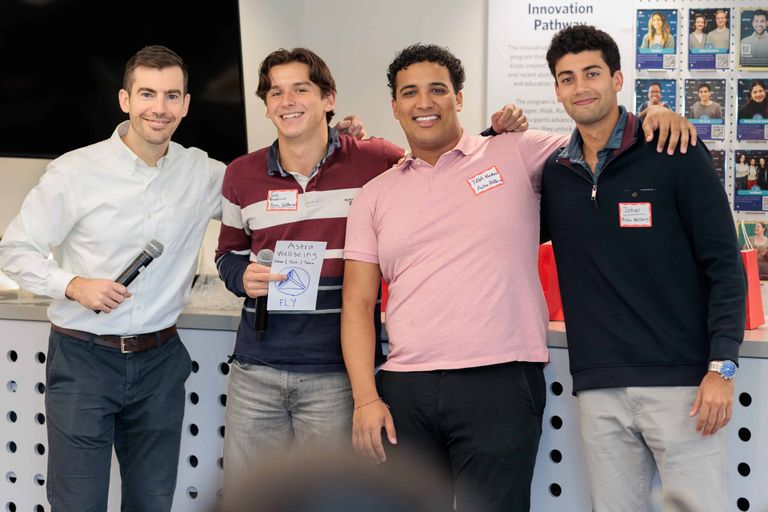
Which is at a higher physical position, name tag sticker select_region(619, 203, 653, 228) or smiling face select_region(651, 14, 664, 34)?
smiling face select_region(651, 14, 664, 34)

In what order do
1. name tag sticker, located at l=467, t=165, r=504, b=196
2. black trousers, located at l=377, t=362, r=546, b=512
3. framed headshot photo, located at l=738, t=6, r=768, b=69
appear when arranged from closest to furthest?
black trousers, located at l=377, t=362, r=546, b=512
name tag sticker, located at l=467, t=165, r=504, b=196
framed headshot photo, located at l=738, t=6, r=768, b=69

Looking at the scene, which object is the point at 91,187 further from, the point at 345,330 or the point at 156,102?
the point at 345,330

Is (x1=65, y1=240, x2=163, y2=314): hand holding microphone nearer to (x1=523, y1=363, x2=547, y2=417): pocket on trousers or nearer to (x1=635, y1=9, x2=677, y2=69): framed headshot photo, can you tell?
(x1=523, y1=363, x2=547, y2=417): pocket on trousers

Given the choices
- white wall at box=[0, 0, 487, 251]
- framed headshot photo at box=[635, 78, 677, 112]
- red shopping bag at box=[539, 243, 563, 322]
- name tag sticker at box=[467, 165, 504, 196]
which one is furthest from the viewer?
white wall at box=[0, 0, 487, 251]

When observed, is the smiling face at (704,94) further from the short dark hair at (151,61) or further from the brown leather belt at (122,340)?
the brown leather belt at (122,340)

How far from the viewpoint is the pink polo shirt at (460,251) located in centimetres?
220

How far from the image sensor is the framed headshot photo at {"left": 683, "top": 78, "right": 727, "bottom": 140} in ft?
13.4

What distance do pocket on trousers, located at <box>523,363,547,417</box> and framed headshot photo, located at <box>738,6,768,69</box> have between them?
2553 mm

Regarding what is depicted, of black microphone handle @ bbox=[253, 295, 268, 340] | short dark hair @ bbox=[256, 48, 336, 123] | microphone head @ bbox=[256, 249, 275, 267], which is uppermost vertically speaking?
short dark hair @ bbox=[256, 48, 336, 123]

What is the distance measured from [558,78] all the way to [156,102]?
1.17 m

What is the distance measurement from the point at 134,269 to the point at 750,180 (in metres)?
3.09

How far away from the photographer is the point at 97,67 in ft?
13.3

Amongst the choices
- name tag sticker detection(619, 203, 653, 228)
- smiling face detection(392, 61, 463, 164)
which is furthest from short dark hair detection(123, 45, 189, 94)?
name tag sticker detection(619, 203, 653, 228)

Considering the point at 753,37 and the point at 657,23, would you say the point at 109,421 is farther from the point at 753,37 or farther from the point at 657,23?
the point at 753,37
